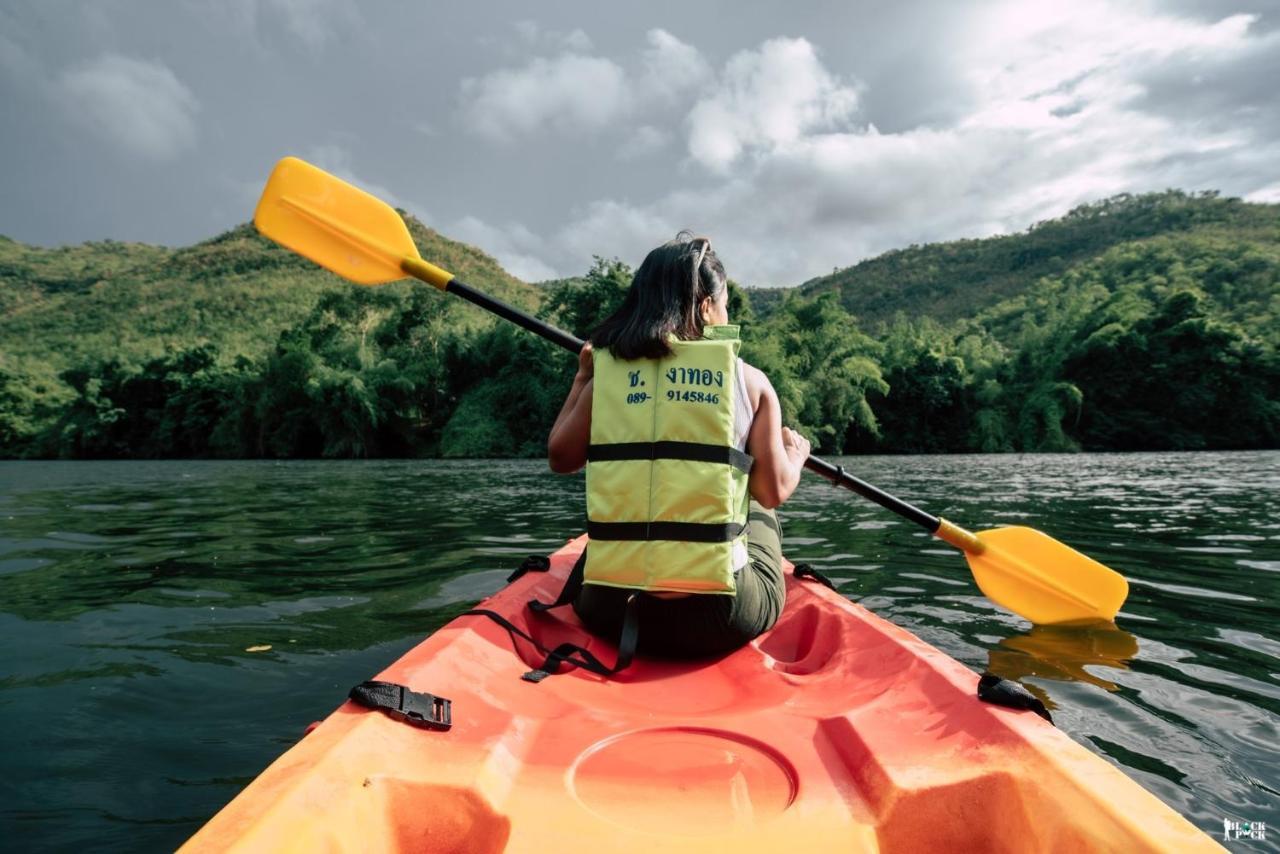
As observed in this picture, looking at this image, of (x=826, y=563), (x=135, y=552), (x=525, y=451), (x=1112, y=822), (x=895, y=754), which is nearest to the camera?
(x=1112, y=822)

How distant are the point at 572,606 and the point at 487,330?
1181 inches

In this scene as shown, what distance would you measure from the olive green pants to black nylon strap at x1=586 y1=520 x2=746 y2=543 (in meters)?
0.22

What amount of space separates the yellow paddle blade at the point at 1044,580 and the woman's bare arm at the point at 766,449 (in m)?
1.91

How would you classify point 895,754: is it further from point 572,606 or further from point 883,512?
point 883,512

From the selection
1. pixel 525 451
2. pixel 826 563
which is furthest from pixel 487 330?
pixel 826 563

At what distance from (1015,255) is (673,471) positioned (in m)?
89.8

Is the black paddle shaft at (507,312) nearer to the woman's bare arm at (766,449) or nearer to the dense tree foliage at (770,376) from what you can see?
the woman's bare arm at (766,449)

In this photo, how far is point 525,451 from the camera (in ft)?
92.5

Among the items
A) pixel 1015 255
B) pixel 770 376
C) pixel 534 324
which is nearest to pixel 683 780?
pixel 534 324

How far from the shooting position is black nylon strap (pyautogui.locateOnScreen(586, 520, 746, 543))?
6.50ft

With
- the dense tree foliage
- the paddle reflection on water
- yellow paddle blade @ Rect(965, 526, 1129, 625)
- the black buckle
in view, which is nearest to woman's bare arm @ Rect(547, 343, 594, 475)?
the black buckle

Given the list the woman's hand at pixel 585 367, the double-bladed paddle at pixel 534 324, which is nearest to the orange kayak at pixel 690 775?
the woman's hand at pixel 585 367

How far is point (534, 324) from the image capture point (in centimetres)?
370

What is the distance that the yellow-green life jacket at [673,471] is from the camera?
1.98 meters
